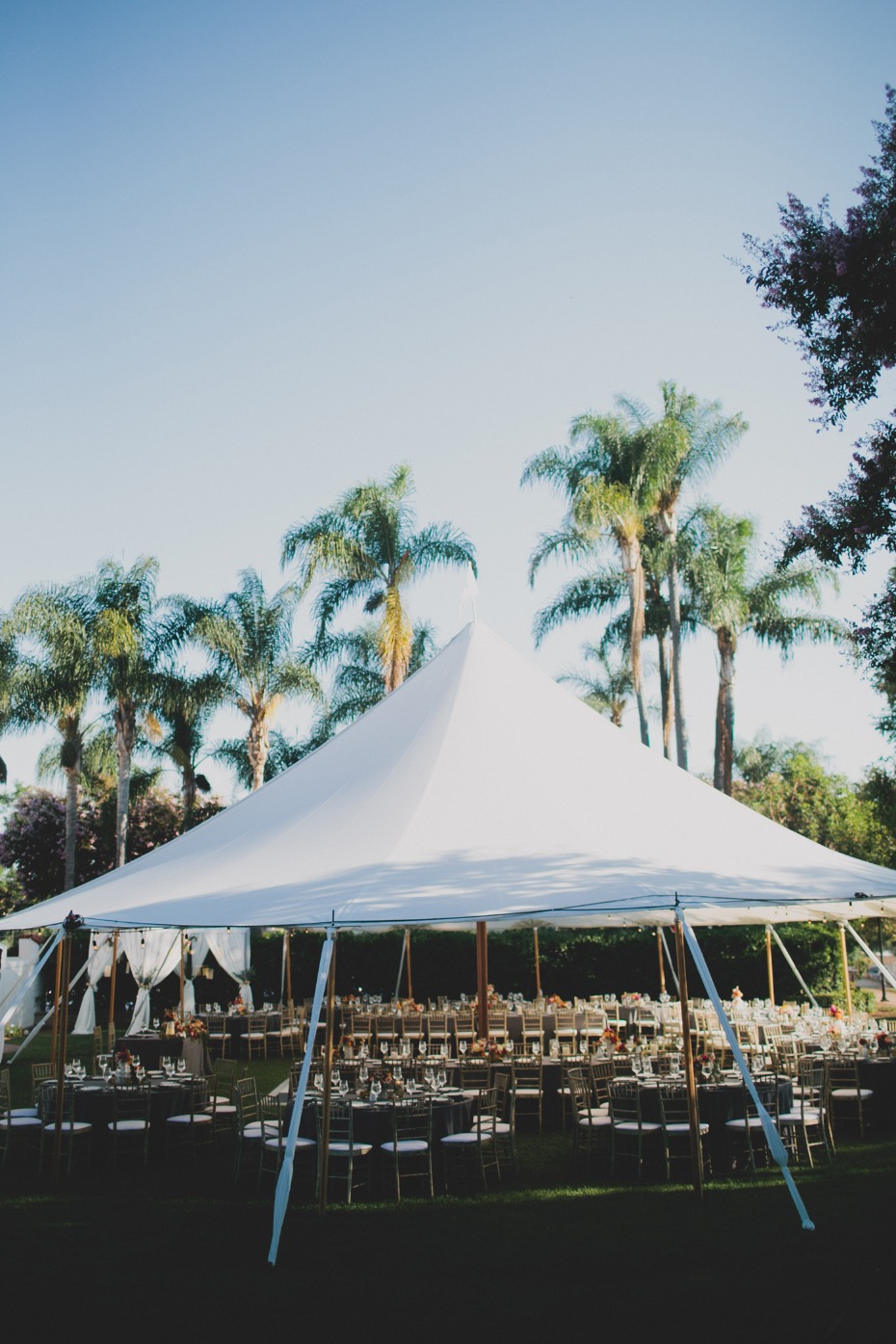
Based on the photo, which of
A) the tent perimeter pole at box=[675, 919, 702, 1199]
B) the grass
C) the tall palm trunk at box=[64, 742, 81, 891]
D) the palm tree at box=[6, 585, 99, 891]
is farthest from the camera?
the tall palm trunk at box=[64, 742, 81, 891]

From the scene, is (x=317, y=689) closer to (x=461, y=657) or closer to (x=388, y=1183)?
(x=461, y=657)

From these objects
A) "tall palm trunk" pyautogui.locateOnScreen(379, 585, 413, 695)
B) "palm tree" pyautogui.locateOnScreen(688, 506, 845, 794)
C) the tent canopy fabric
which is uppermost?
"palm tree" pyautogui.locateOnScreen(688, 506, 845, 794)

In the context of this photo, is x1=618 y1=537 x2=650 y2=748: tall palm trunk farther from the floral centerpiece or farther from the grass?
the grass

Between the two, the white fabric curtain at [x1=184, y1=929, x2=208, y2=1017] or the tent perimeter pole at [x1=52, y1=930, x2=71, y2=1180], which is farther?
the white fabric curtain at [x1=184, y1=929, x2=208, y2=1017]

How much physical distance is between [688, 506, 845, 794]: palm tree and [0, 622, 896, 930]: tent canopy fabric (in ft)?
47.0

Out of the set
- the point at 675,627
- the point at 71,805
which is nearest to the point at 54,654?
the point at 71,805

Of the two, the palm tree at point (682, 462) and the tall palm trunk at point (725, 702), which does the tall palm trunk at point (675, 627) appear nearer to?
the palm tree at point (682, 462)

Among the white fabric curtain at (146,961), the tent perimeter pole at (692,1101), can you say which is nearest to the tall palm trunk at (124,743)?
the white fabric curtain at (146,961)

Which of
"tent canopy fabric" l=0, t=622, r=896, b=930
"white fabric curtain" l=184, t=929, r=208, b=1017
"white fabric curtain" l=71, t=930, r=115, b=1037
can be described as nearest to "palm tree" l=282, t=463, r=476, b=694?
"white fabric curtain" l=184, t=929, r=208, b=1017

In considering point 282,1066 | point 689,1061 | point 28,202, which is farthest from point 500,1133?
point 28,202

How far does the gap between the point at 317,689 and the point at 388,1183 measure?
18.0 metres

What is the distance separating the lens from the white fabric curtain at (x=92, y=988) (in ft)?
73.5

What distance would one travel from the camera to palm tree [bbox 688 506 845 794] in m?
26.4

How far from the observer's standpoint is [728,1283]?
6.28 metres
